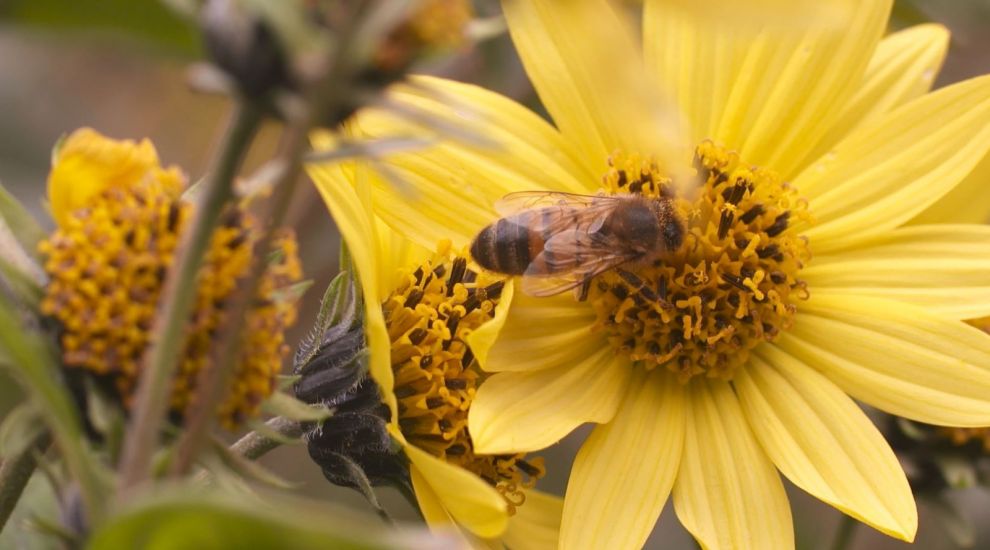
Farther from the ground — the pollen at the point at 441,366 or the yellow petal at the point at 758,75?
the yellow petal at the point at 758,75

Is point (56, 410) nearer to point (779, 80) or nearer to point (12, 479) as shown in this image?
point (12, 479)

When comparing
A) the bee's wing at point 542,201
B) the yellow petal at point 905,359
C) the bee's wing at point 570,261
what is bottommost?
the yellow petal at point 905,359

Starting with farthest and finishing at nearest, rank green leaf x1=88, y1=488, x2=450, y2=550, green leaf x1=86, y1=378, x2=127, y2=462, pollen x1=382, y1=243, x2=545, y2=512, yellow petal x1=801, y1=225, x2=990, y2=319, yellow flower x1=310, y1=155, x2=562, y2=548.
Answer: yellow petal x1=801, y1=225, x2=990, y2=319, pollen x1=382, y1=243, x2=545, y2=512, yellow flower x1=310, y1=155, x2=562, y2=548, green leaf x1=86, y1=378, x2=127, y2=462, green leaf x1=88, y1=488, x2=450, y2=550

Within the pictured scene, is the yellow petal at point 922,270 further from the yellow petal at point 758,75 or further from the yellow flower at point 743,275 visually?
the yellow petal at point 758,75

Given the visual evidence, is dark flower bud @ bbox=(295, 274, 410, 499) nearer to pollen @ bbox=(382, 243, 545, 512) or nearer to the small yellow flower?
pollen @ bbox=(382, 243, 545, 512)

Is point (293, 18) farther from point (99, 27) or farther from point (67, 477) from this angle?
point (99, 27)

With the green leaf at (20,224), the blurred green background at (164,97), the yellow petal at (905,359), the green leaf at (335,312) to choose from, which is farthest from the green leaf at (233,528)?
the yellow petal at (905,359)

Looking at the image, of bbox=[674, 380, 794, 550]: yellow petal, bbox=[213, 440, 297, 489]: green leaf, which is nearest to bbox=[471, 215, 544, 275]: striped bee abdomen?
bbox=[674, 380, 794, 550]: yellow petal
